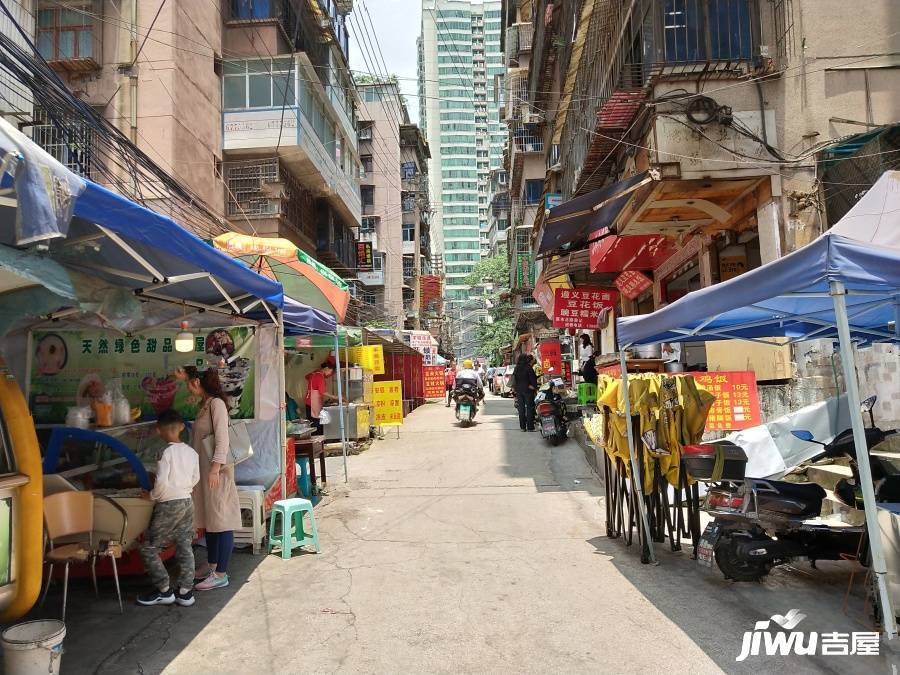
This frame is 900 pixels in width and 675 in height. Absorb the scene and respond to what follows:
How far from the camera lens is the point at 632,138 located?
10430 mm

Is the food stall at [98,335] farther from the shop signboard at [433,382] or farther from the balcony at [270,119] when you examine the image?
the shop signboard at [433,382]

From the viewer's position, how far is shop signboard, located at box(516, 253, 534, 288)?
3155cm

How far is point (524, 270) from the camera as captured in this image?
3284 cm

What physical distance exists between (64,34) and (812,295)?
20915 mm

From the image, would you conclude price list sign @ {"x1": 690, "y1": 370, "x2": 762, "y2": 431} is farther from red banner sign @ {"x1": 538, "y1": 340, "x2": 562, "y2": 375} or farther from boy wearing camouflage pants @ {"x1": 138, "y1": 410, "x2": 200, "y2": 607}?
red banner sign @ {"x1": 538, "y1": 340, "x2": 562, "y2": 375}

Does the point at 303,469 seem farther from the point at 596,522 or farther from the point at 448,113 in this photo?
the point at 448,113

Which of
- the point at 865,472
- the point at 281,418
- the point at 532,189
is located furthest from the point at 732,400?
the point at 532,189

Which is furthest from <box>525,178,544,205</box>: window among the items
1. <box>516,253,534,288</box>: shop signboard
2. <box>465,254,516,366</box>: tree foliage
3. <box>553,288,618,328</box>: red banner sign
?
<box>553,288,618,328</box>: red banner sign

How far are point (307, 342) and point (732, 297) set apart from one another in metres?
10.2

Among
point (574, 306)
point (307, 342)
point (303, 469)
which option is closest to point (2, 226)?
point (303, 469)

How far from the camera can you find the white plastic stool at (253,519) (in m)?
6.09

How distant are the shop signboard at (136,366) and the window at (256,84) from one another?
1487cm

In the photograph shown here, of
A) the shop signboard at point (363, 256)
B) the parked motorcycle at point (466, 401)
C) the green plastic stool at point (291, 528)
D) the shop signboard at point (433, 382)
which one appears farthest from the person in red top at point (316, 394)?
the shop signboard at point (363, 256)

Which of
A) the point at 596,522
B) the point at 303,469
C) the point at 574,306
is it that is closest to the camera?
the point at 596,522
